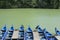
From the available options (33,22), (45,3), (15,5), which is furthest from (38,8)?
(33,22)

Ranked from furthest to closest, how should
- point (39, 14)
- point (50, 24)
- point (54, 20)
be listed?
1. point (39, 14)
2. point (54, 20)
3. point (50, 24)

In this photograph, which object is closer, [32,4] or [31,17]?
[31,17]

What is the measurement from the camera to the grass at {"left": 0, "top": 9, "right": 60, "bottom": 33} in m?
5.62

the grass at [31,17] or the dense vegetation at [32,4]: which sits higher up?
the dense vegetation at [32,4]

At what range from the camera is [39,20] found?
6.19 m

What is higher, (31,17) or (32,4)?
(32,4)

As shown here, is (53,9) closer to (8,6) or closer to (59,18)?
(59,18)

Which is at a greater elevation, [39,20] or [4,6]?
[4,6]

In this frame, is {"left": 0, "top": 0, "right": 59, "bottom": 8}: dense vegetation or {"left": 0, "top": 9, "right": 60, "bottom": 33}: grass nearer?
{"left": 0, "top": 9, "right": 60, "bottom": 33}: grass

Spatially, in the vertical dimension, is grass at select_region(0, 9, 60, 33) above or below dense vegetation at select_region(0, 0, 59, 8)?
below

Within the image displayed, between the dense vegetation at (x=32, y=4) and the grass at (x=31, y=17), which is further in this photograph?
the dense vegetation at (x=32, y=4)

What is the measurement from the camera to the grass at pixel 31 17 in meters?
5.62

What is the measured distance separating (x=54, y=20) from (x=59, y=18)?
37 centimetres

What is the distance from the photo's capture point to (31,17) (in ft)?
21.7
